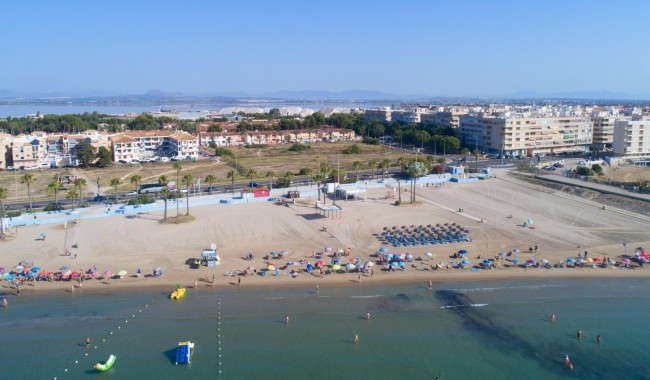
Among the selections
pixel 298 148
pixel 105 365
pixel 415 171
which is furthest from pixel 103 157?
pixel 105 365

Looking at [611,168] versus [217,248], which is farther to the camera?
[611,168]

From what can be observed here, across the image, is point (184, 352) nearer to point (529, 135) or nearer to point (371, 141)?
point (529, 135)

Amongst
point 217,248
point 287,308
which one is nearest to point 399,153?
point 217,248

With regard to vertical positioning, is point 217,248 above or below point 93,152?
below

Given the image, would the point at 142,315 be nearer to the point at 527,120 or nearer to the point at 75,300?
the point at 75,300

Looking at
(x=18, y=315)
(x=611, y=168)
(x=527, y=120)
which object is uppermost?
(x=527, y=120)
